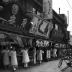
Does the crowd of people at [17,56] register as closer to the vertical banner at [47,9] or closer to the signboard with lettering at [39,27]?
the signboard with lettering at [39,27]

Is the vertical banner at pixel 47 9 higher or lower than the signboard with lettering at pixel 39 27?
higher

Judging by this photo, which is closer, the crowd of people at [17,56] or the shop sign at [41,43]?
the crowd of people at [17,56]

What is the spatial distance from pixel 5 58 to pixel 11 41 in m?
1.57

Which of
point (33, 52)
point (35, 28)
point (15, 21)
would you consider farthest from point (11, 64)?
point (35, 28)

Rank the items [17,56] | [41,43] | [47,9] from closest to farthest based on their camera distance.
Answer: [17,56] → [47,9] → [41,43]

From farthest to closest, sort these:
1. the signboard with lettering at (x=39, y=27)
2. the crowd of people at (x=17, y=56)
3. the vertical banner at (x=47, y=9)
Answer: the vertical banner at (x=47, y=9)
the signboard with lettering at (x=39, y=27)
the crowd of people at (x=17, y=56)

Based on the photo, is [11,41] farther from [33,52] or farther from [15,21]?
[33,52]

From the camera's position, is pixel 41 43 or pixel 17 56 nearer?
pixel 17 56

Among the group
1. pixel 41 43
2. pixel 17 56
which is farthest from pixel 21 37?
pixel 41 43

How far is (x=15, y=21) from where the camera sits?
13500mm

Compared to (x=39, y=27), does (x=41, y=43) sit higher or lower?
lower

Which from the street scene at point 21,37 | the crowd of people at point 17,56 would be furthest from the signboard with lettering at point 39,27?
the crowd of people at point 17,56

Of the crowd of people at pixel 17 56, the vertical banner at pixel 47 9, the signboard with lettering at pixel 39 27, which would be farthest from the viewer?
the vertical banner at pixel 47 9

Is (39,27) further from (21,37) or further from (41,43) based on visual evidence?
(21,37)
